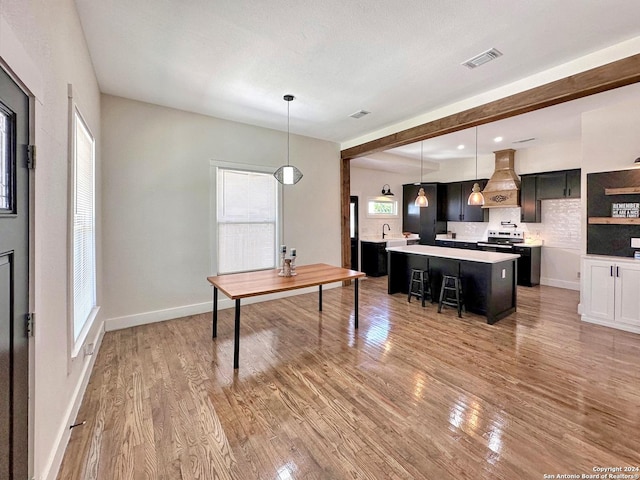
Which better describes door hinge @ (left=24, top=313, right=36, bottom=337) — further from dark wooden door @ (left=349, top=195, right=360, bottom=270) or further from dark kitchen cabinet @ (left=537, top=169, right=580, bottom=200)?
dark kitchen cabinet @ (left=537, top=169, right=580, bottom=200)

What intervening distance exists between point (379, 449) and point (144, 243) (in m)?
3.65

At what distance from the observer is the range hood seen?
6223mm

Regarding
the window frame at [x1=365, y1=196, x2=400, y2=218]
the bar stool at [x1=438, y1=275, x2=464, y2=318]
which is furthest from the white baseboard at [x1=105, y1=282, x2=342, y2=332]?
the window frame at [x1=365, y1=196, x2=400, y2=218]

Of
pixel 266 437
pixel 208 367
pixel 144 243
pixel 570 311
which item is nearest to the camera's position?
pixel 266 437

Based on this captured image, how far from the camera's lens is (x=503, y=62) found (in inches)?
112

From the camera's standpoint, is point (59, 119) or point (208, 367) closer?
point (59, 119)

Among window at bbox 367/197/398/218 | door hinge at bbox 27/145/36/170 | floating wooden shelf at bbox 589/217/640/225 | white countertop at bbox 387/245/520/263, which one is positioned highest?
window at bbox 367/197/398/218

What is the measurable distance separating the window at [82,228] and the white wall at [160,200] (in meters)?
0.62

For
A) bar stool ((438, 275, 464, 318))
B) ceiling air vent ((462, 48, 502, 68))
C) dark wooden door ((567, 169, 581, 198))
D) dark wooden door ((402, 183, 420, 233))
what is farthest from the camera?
dark wooden door ((402, 183, 420, 233))

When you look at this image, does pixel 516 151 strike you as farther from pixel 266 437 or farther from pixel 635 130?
pixel 266 437

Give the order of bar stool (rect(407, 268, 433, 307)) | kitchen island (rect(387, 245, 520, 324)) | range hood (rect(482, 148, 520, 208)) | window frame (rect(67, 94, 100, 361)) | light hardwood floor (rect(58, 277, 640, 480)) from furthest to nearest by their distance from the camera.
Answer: range hood (rect(482, 148, 520, 208))
bar stool (rect(407, 268, 433, 307))
kitchen island (rect(387, 245, 520, 324))
window frame (rect(67, 94, 100, 361))
light hardwood floor (rect(58, 277, 640, 480))

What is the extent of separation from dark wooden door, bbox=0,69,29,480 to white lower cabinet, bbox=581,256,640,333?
218 inches

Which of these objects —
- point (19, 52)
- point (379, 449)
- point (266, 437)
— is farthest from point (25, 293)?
point (379, 449)

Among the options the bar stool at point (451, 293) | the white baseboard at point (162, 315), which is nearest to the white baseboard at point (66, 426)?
the white baseboard at point (162, 315)
